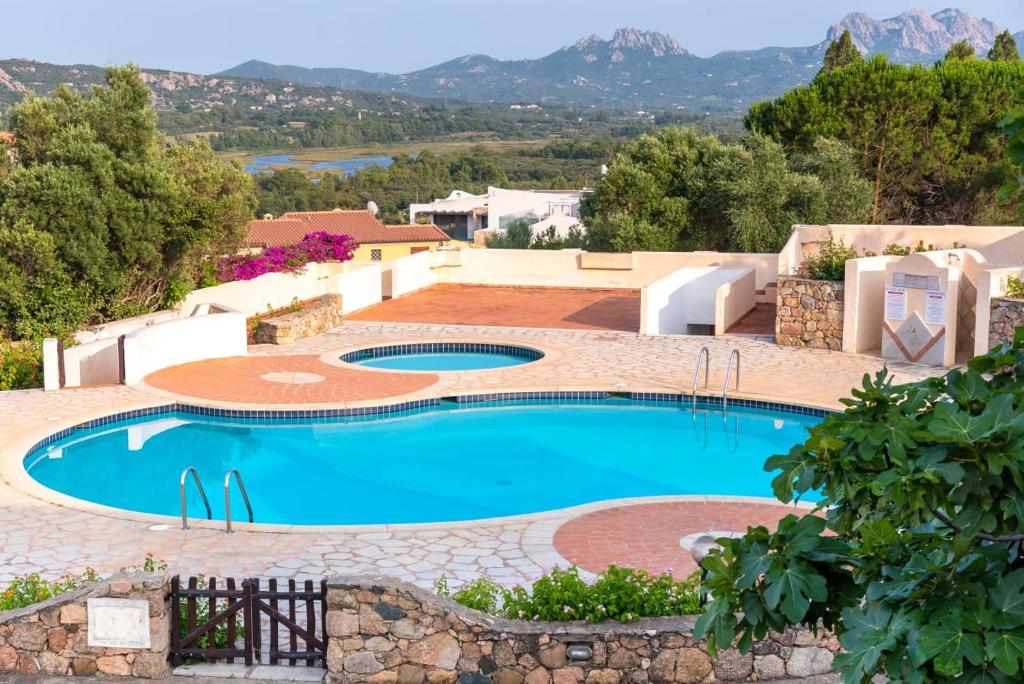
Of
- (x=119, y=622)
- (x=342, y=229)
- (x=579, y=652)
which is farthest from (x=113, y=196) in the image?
(x=342, y=229)

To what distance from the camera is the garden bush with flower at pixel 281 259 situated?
23.5 m

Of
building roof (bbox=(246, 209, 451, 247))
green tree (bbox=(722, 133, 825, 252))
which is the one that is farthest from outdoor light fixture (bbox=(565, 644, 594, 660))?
building roof (bbox=(246, 209, 451, 247))

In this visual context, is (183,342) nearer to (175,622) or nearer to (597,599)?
(175,622)

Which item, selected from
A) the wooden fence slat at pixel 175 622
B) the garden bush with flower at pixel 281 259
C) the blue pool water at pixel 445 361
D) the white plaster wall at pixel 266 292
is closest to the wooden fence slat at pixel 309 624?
the wooden fence slat at pixel 175 622

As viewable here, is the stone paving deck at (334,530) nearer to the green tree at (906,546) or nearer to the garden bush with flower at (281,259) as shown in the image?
the garden bush with flower at (281,259)

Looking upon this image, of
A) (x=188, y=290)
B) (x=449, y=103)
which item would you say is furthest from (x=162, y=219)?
(x=449, y=103)

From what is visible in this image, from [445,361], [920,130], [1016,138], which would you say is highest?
[920,130]

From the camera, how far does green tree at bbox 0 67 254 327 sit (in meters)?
18.8

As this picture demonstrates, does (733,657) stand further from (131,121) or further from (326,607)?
(131,121)

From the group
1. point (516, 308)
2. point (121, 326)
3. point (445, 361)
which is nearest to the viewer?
point (121, 326)

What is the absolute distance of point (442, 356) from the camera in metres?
21.0

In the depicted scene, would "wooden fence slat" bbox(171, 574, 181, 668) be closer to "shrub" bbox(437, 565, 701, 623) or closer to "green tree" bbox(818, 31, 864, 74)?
"shrub" bbox(437, 565, 701, 623)

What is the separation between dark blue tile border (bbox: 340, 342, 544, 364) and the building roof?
3269 centimetres

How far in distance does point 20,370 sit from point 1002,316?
14.6 metres
